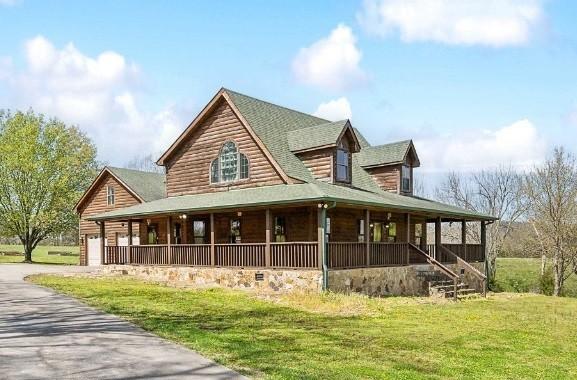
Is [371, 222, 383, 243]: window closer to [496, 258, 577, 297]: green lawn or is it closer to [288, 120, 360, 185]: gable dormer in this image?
[288, 120, 360, 185]: gable dormer

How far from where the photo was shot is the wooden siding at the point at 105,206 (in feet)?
129

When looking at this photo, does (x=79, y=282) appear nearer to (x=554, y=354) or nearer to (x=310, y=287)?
(x=310, y=287)

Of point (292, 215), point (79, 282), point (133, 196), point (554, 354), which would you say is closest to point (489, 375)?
point (554, 354)

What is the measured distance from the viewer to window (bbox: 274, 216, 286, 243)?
86.3 feet

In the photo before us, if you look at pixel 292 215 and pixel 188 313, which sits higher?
pixel 292 215

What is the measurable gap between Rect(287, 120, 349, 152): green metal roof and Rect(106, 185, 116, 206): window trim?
676 inches

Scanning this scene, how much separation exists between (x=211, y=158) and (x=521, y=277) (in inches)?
1225

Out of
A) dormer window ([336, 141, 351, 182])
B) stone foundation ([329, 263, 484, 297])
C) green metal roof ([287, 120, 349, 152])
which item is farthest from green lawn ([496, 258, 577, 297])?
green metal roof ([287, 120, 349, 152])

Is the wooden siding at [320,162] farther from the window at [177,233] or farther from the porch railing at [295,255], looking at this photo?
the window at [177,233]

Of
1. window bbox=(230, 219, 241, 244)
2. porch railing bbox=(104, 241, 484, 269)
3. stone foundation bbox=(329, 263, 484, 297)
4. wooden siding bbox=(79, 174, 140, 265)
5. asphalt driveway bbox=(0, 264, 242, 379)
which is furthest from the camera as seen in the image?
wooden siding bbox=(79, 174, 140, 265)

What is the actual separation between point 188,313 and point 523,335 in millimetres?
8727

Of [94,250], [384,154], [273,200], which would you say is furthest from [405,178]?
[94,250]

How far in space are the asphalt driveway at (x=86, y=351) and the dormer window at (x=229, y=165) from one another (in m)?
13.2

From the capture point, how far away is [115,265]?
30.0m
